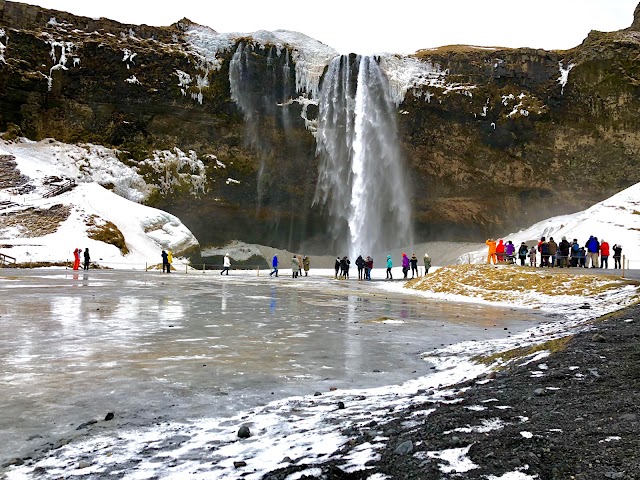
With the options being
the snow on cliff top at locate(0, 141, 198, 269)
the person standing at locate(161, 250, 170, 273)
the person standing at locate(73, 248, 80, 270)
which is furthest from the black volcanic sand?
the snow on cliff top at locate(0, 141, 198, 269)

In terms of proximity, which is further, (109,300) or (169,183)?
(169,183)

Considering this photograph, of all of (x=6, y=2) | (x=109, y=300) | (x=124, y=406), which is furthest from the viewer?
(x=6, y=2)

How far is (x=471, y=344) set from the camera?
858 centimetres

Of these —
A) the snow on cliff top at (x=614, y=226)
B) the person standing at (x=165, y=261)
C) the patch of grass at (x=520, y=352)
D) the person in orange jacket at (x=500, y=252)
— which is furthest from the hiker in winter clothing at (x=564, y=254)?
the person standing at (x=165, y=261)

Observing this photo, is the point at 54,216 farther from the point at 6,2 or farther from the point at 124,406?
the point at 124,406

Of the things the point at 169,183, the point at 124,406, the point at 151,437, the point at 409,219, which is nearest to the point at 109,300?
the point at 124,406

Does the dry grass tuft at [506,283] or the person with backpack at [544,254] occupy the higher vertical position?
the person with backpack at [544,254]

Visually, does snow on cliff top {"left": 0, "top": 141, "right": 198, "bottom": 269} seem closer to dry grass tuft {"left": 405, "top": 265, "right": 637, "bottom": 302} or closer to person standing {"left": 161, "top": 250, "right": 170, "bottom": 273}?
person standing {"left": 161, "top": 250, "right": 170, "bottom": 273}

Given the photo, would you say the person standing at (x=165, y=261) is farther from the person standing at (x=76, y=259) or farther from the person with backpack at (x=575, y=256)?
the person with backpack at (x=575, y=256)

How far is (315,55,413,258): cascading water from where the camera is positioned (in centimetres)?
4997

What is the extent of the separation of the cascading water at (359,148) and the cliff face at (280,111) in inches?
70.5

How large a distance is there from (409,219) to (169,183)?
25.6 meters

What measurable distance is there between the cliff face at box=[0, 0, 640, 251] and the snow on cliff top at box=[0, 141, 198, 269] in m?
2.35

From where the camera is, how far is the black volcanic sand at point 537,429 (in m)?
2.95
